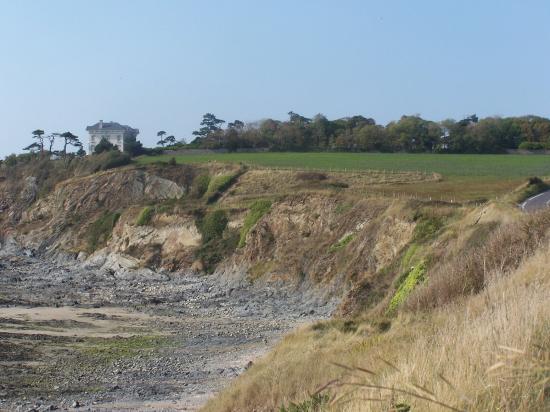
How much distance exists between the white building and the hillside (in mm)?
37128

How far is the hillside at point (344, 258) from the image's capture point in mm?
7156

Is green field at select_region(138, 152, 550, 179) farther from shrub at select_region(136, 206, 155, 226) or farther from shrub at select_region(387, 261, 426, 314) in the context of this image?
shrub at select_region(387, 261, 426, 314)

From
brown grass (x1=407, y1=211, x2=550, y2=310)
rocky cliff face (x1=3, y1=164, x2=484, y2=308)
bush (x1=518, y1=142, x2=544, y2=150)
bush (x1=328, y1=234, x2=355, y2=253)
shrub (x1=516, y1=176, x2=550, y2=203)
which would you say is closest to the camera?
brown grass (x1=407, y1=211, x2=550, y2=310)

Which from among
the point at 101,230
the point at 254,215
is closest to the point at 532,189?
the point at 254,215

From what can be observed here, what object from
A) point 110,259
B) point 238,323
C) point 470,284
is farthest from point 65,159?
point 470,284

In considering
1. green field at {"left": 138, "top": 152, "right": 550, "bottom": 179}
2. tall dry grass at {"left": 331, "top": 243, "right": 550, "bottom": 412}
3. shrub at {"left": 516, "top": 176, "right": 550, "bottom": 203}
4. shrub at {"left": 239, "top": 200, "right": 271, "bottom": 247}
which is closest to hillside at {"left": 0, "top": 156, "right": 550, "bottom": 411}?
tall dry grass at {"left": 331, "top": 243, "right": 550, "bottom": 412}

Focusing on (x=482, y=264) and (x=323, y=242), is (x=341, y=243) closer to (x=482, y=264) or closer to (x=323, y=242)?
(x=323, y=242)

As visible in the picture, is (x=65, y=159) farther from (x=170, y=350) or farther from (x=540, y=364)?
(x=540, y=364)

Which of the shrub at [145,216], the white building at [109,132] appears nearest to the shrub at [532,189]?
the shrub at [145,216]

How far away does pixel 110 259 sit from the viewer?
62.7m

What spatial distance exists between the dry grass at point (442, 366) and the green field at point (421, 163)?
53.8 metres

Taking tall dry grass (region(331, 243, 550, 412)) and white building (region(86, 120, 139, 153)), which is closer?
tall dry grass (region(331, 243, 550, 412))

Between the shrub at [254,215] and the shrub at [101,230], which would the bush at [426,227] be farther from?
the shrub at [101,230]

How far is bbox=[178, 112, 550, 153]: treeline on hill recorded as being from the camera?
10175 cm
